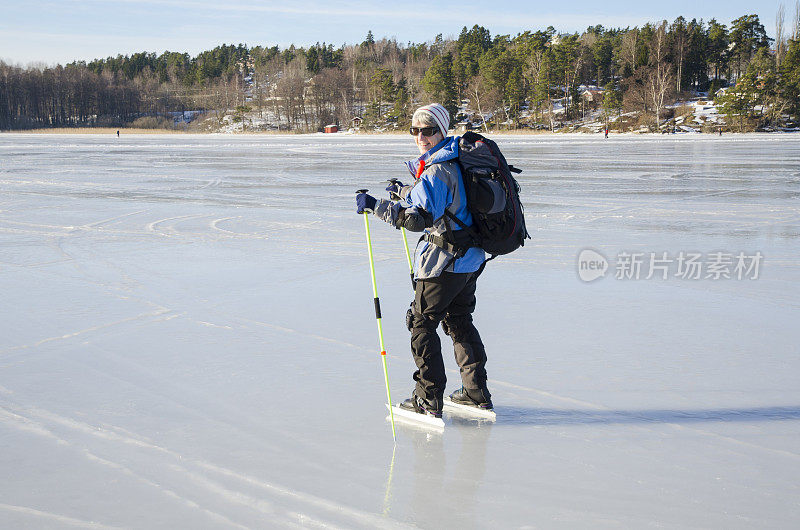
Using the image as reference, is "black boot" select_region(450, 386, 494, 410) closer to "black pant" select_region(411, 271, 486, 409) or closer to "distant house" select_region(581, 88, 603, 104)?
"black pant" select_region(411, 271, 486, 409)

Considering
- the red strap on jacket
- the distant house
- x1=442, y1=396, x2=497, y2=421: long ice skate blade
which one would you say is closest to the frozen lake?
x1=442, y1=396, x2=497, y2=421: long ice skate blade

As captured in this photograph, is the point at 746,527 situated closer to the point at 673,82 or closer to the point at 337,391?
the point at 337,391

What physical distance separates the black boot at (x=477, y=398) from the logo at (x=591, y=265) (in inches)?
115

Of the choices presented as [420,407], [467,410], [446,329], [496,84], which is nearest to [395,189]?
[446,329]

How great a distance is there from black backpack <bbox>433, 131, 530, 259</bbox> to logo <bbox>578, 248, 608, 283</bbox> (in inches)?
128

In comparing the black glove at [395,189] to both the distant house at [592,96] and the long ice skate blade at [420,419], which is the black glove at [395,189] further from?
the distant house at [592,96]

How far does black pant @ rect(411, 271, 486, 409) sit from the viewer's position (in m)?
3.09

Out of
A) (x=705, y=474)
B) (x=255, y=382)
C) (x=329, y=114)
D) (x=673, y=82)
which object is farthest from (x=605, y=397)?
(x=329, y=114)

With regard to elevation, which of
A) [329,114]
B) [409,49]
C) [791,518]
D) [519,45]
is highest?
[409,49]

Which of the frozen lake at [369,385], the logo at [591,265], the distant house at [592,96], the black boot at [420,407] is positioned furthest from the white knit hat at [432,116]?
the distant house at [592,96]

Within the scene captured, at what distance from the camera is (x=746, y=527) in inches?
93.6

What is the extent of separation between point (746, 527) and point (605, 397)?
1230mm

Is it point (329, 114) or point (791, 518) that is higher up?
point (329, 114)

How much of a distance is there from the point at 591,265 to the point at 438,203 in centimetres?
408
